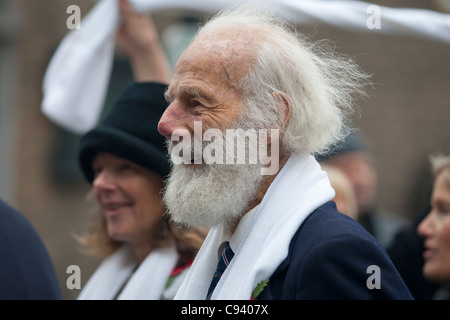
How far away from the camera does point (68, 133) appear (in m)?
9.77

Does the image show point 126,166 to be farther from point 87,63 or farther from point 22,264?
point 87,63

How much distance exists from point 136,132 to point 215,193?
110 centimetres

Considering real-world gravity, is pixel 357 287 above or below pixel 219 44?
below

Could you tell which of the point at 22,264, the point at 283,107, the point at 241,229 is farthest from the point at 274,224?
the point at 22,264

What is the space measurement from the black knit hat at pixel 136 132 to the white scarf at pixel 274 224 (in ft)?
3.31

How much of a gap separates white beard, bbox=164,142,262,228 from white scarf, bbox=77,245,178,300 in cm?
90

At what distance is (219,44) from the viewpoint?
7.79ft

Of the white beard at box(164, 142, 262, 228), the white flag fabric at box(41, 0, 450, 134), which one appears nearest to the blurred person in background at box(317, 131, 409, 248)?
the white flag fabric at box(41, 0, 450, 134)

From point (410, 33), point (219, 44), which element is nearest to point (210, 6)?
point (410, 33)

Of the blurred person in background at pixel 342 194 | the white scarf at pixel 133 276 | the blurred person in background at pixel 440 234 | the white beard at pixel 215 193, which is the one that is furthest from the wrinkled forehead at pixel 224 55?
the blurred person in background at pixel 342 194

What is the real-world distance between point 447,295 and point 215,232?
182 cm
